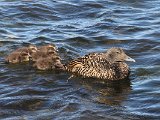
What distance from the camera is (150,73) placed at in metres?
10.0

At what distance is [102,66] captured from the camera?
10180mm

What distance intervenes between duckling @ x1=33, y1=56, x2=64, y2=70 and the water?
5.3 inches

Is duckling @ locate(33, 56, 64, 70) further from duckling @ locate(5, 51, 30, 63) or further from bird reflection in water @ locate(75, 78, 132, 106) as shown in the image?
bird reflection in water @ locate(75, 78, 132, 106)

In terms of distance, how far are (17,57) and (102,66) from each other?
5.03 feet

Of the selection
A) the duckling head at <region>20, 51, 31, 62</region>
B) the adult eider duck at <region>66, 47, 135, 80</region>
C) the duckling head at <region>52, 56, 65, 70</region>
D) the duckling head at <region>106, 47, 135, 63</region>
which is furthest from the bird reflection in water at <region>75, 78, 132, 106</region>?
the duckling head at <region>20, 51, 31, 62</region>

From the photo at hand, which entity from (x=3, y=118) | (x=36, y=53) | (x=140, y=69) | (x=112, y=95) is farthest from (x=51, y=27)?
(x=3, y=118)

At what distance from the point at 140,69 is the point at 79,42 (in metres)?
1.98

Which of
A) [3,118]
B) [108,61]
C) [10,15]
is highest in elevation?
A: [10,15]

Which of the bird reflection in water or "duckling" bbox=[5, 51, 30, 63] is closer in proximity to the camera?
the bird reflection in water

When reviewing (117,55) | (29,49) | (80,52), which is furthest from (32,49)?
(117,55)

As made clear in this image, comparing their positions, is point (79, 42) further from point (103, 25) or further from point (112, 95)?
point (112, 95)

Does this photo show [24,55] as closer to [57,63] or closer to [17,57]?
[17,57]

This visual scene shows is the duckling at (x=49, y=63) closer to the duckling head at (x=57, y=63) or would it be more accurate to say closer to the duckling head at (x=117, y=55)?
the duckling head at (x=57, y=63)

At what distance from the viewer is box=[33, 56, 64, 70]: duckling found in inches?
404
